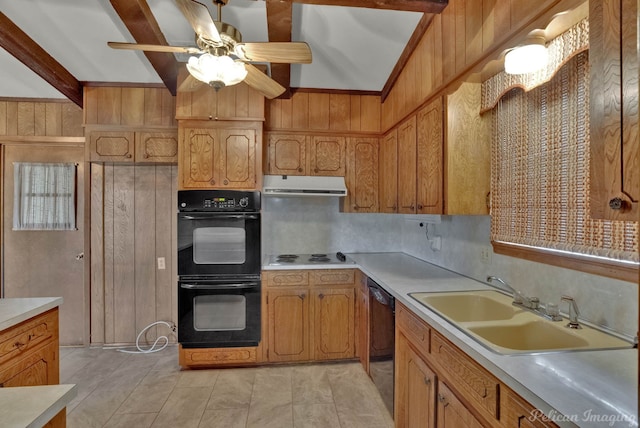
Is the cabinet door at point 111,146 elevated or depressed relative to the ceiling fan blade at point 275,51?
depressed

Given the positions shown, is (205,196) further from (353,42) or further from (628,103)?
(628,103)

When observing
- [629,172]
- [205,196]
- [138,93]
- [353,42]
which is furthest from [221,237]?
[629,172]

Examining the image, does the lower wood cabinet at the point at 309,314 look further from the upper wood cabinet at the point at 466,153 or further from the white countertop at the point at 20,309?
the white countertop at the point at 20,309

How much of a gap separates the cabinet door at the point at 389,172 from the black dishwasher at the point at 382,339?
2.51 ft

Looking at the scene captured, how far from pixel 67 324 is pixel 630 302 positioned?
4258mm

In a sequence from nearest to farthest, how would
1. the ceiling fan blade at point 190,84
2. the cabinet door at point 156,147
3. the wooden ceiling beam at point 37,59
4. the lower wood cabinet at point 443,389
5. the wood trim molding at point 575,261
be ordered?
the lower wood cabinet at point 443,389, the wood trim molding at point 575,261, the ceiling fan blade at point 190,84, the wooden ceiling beam at point 37,59, the cabinet door at point 156,147

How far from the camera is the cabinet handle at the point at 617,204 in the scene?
2.60 ft

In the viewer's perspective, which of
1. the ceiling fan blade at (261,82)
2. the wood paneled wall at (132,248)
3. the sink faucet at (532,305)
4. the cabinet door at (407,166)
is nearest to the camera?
the sink faucet at (532,305)

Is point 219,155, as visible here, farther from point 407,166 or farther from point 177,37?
point 407,166

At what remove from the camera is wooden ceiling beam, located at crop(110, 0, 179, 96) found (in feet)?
5.69

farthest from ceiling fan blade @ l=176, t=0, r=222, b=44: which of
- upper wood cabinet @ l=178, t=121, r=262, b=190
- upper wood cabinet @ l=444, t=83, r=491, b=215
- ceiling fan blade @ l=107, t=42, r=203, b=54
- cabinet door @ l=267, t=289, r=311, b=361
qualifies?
cabinet door @ l=267, t=289, r=311, b=361

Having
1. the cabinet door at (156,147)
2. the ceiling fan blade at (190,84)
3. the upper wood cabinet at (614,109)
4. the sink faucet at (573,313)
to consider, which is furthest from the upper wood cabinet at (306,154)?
the upper wood cabinet at (614,109)

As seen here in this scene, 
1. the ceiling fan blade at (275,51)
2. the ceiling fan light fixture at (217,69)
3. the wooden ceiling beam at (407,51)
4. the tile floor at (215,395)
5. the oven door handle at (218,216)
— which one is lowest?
the tile floor at (215,395)

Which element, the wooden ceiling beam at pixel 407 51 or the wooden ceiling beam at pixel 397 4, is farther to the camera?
the wooden ceiling beam at pixel 407 51
